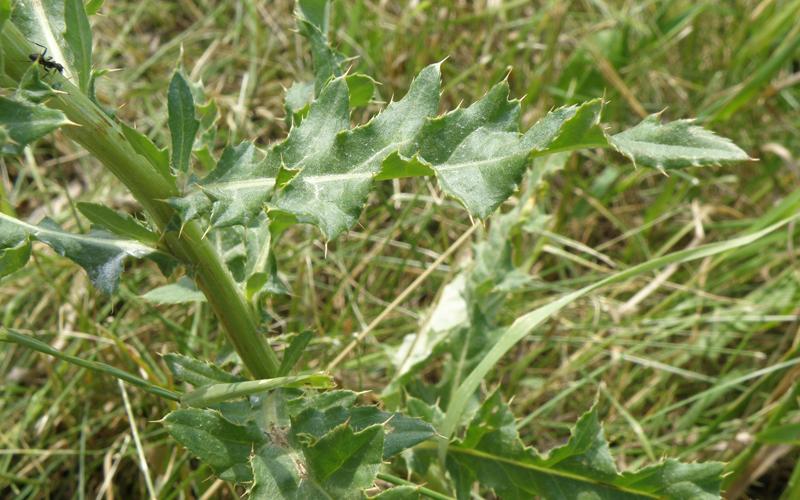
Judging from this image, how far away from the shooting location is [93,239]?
4.83 ft

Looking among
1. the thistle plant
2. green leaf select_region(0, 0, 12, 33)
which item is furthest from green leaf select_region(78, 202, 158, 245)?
green leaf select_region(0, 0, 12, 33)

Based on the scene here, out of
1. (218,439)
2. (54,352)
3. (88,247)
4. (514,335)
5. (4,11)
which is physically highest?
(4,11)

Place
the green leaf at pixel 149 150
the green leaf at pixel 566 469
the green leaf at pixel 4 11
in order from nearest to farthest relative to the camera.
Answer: the green leaf at pixel 4 11
the green leaf at pixel 149 150
the green leaf at pixel 566 469

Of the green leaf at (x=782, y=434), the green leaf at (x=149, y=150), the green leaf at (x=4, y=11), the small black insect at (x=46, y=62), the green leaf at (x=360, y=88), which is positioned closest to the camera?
the green leaf at (x=4, y=11)

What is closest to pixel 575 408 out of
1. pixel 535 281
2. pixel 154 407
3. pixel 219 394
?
pixel 535 281

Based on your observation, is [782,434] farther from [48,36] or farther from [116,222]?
[48,36]

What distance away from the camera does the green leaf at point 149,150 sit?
140 centimetres

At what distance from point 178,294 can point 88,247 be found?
1.16 ft

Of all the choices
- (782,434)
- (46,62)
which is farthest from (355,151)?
(782,434)

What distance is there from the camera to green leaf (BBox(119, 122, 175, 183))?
1403 mm

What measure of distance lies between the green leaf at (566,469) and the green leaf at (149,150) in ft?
2.88

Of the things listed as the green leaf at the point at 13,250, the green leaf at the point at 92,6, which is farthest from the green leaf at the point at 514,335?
the green leaf at the point at 92,6

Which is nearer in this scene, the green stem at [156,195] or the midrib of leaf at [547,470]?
the green stem at [156,195]

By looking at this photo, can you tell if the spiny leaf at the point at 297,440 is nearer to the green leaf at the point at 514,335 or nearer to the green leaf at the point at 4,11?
the green leaf at the point at 514,335
